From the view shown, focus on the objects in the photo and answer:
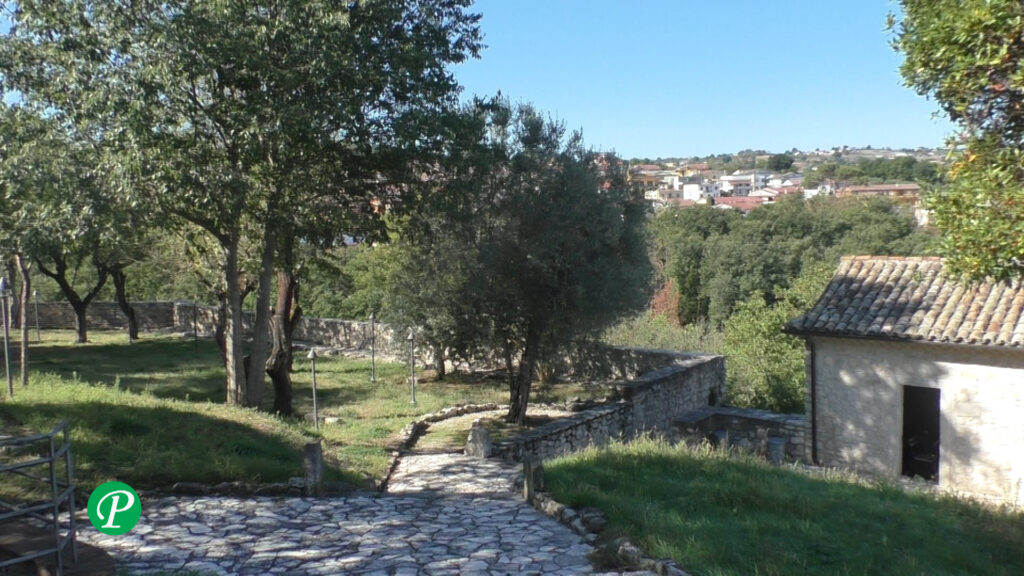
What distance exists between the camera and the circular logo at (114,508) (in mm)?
6977

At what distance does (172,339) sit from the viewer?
27125mm

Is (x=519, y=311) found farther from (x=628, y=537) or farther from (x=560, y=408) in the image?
(x=628, y=537)

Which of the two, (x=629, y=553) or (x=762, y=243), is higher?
(x=762, y=243)

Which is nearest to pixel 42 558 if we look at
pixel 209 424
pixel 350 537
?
pixel 350 537

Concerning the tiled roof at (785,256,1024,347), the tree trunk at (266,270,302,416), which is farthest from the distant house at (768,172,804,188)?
the tree trunk at (266,270,302,416)

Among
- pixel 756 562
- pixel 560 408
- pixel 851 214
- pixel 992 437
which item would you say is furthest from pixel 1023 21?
pixel 851 214

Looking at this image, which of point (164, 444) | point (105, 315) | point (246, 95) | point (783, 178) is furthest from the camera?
point (783, 178)

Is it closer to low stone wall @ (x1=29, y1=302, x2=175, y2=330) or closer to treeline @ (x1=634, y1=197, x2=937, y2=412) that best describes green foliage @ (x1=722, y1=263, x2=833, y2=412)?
treeline @ (x1=634, y1=197, x2=937, y2=412)

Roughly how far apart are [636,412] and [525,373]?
2.30 m

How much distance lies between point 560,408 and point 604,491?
826cm

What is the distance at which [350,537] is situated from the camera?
6.95m

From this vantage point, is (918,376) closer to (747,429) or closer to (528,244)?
(747,429)

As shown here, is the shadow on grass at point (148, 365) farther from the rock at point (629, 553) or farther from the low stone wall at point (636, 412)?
the rock at point (629, 553)

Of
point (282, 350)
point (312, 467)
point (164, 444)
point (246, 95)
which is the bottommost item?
point (312, 467)
